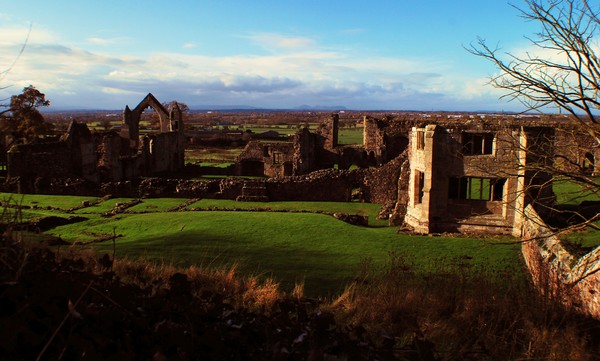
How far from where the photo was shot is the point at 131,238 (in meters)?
16.3

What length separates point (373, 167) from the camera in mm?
33375

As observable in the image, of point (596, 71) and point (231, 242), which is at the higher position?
point (596, 71)

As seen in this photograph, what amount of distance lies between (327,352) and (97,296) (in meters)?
2.07

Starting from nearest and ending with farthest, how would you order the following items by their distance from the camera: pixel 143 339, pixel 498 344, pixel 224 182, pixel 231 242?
pixel 143 339 < pixel 498 344 < pixel 231 242 < pixel 224 182

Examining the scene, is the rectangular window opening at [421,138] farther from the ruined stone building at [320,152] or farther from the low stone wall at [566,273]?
the ruined stone building at [320,152]

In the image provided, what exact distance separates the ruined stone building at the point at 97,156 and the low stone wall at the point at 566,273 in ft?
71.4

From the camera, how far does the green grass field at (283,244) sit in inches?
481

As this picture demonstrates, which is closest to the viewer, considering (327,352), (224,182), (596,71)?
(327,352)

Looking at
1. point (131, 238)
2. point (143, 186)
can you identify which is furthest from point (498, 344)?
point (143, 186)

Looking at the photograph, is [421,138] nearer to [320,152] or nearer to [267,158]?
[320,152]

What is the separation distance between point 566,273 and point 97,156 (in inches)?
1292

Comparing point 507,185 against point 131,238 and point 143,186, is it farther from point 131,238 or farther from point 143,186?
point 143,186

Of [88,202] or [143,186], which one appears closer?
[88,202]

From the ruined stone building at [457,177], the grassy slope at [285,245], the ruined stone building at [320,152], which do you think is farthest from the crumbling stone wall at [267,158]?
the ruined stone building at [457,177]
